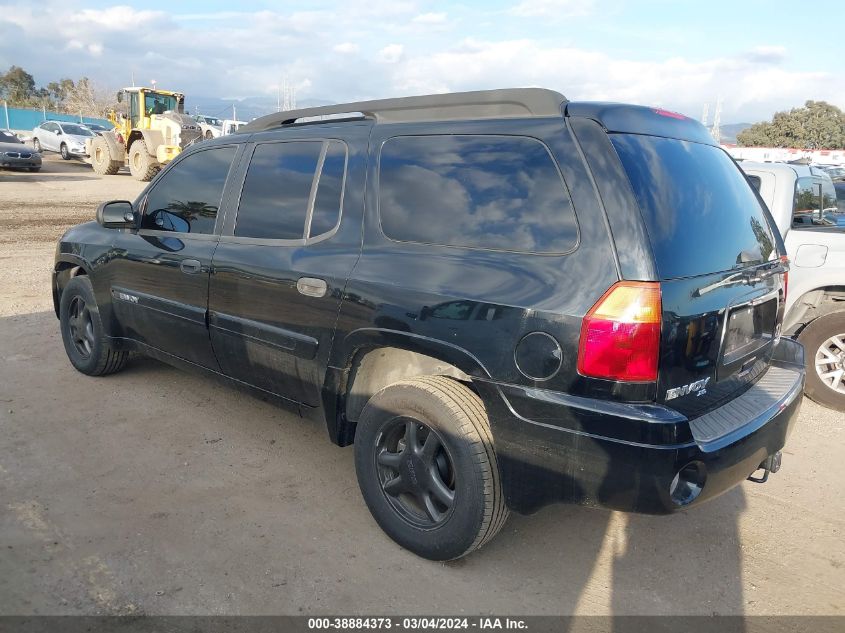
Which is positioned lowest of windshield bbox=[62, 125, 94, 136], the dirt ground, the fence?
the dirt ground

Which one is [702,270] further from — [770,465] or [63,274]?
[63,274]

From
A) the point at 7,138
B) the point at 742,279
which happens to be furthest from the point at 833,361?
the point at 7,138

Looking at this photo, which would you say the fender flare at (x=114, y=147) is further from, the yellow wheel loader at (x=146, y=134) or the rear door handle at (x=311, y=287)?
the rear door handle at (x=311, y=287)

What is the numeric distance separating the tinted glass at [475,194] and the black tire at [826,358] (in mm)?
3588

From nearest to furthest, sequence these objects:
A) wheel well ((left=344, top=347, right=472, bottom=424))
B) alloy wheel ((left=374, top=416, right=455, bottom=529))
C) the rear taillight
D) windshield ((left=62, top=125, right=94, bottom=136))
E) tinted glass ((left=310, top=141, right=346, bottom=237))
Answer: the rear taillight → alloy wheel ((left=374, top=416, right=455, bottom=529)) → wheel well ((left=344, top=347, right=472, bottom=424)) → tinted glass ((left=310, top=141, right=346, bottom=237)) → windshield ((left=62, top=125, right=94, bottom=136))

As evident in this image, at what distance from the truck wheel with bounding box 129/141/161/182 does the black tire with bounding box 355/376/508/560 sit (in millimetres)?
20734

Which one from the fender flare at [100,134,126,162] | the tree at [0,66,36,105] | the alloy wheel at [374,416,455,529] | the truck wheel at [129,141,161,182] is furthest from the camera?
the tree at [0,66,36,105]

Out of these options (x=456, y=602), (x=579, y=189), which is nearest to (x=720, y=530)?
(x=456, y=602)

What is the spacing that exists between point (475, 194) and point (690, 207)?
85 centimetres

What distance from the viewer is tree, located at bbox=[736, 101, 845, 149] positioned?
4503 centimetres

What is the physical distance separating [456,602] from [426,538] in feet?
0.99

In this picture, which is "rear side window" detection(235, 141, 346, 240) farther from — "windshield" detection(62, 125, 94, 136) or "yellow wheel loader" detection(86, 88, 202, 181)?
"windshield" detection(62, 125, 94, 136)

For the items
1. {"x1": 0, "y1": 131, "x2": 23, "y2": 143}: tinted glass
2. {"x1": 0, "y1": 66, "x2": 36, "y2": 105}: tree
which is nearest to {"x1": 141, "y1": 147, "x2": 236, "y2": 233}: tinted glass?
{"x1": 0, "y1": 131, "x2": 23, "y2": 143}: tinted glass

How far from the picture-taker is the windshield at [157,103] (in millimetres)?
21938
